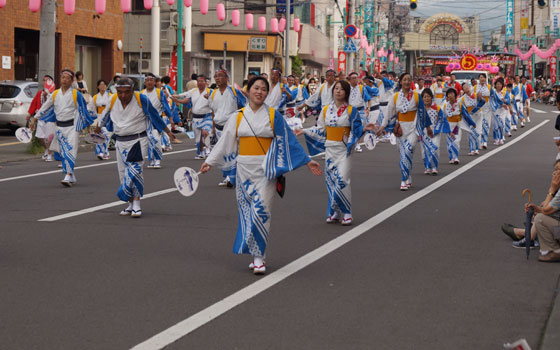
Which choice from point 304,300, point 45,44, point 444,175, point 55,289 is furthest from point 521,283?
point 45,44

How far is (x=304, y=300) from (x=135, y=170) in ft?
15.8

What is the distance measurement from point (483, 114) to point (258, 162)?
17.3 meters

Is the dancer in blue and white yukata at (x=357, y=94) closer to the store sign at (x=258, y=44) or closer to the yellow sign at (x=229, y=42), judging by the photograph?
A: the store sign at (x=258, y=44)

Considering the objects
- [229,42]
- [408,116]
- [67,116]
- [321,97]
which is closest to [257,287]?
[408,116]

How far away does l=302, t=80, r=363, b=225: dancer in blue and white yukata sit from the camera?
10719 millimetres

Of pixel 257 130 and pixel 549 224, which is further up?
pixel 257 130

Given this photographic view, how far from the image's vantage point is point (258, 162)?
26.2 feet

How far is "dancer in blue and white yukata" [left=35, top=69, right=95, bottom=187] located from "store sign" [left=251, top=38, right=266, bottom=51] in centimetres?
3633

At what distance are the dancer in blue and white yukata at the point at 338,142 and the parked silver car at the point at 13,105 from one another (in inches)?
600

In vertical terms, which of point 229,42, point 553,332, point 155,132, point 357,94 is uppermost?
point 229,42

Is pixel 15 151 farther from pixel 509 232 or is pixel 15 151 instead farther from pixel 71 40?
pixel 71 40

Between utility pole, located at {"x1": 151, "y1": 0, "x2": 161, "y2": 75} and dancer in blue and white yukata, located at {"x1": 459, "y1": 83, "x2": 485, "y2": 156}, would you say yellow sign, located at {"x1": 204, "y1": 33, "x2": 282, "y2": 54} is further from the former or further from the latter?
dancer in blue and white yukata, located at {"x1": 459, "y1": 83, "x2": 485, "y2": 156}

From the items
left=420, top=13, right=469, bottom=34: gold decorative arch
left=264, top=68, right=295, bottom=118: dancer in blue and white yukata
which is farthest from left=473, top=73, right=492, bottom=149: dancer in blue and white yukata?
left=420, top=13, right=469, bottom=34: gold decorative arch

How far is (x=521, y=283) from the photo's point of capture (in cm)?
762
